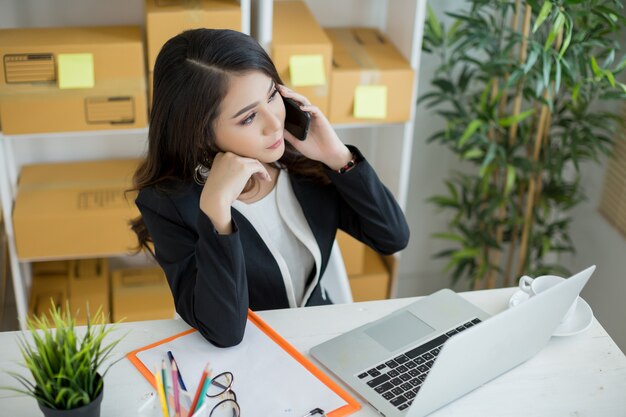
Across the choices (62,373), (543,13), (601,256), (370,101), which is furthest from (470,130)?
(62,373)

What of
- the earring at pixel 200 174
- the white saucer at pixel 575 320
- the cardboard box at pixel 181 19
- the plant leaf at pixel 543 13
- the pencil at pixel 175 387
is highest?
the plant leaf at pixel 543 13

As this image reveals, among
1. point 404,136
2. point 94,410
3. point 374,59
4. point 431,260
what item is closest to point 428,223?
point 431,260

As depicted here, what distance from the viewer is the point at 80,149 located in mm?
2750

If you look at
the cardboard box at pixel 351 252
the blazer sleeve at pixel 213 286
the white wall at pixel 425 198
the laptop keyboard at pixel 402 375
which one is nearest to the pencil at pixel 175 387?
the blazer sleeve at pixel 213 286

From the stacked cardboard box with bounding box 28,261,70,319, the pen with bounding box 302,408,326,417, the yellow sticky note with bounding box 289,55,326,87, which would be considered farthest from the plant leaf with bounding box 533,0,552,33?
the stacked cardboard box with bounding box 28,261,70,319

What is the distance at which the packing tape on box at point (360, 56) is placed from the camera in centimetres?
245

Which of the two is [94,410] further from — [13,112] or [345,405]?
[13,112]

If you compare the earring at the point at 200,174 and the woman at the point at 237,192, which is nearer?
the woman at the point at 237,192

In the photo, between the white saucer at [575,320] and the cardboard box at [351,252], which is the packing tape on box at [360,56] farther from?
the white saucer at [575,320]

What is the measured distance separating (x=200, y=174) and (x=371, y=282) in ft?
4.32

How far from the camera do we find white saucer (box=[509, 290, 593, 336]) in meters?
1.56

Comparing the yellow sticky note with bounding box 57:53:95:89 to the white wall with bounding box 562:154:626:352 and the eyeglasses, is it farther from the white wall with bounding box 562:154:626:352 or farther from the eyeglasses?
the white wall with bounding box 562:154:626:352

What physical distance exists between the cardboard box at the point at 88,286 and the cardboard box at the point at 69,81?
648 mm

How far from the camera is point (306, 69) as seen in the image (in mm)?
2359
